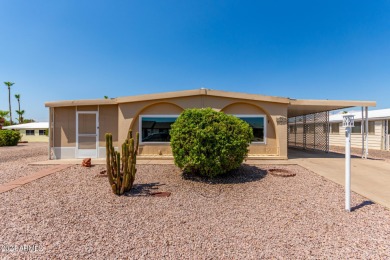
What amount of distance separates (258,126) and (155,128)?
5.01 meters

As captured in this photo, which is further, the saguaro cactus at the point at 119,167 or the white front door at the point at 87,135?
the white front door at the point at 87,135

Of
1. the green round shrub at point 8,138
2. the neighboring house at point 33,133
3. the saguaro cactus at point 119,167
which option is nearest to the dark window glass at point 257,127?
the saguaro cactus at point 119,167

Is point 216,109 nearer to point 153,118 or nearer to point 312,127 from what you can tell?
point 153,118

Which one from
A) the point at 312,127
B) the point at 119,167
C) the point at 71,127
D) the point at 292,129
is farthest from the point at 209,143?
the point at 292,129

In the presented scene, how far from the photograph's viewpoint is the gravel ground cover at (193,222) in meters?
2.56

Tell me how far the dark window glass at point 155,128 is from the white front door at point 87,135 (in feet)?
8.07

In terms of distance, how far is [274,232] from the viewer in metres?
3.01

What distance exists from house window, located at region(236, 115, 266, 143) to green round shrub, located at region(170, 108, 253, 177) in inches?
131

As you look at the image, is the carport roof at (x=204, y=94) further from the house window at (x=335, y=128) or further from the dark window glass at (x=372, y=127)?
the house window at (x=335, y=128)

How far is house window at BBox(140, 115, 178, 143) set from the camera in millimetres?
9148

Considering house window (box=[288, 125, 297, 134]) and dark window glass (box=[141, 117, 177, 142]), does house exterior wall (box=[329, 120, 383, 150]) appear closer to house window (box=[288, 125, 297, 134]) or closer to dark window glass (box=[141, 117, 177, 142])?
house window (box=[288, 125, 297, 134])

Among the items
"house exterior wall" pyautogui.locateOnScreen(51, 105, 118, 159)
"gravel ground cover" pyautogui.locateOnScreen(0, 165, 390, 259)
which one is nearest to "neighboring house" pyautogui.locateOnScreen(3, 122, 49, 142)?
"house exterior wall" pyautogui.locateOnScreen(51, 105, 118, 159)

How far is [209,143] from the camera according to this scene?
18.1 feet

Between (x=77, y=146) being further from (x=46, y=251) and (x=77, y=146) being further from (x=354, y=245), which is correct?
(x=354, y=245)
